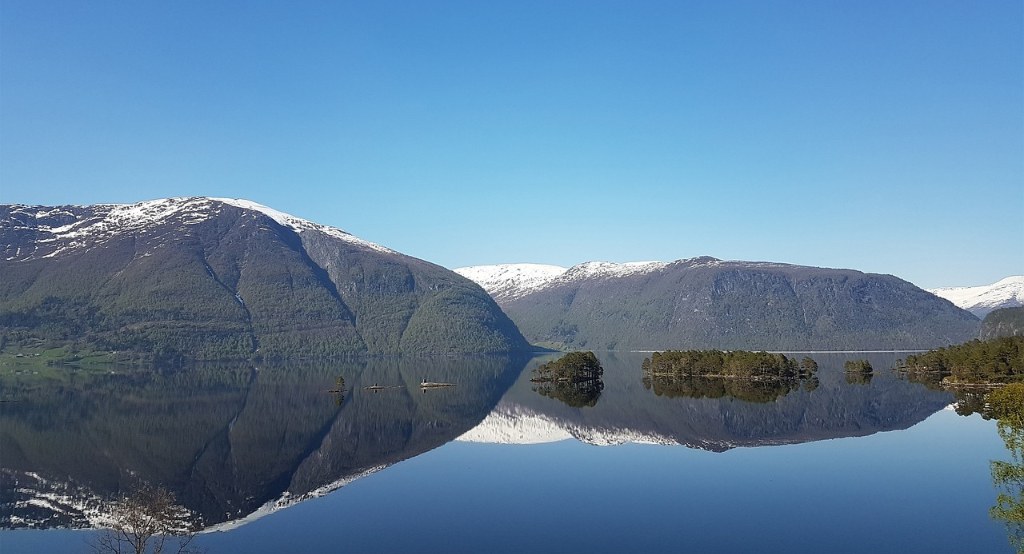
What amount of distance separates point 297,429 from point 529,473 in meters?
52.3

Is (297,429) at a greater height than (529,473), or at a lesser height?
lesser

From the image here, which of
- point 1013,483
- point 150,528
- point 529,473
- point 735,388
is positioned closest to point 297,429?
point 529,473

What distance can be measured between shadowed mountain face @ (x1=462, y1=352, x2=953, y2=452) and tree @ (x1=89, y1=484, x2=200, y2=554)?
5671cm

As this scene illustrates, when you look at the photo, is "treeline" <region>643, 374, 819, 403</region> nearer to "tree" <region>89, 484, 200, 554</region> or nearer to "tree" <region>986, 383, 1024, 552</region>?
"tree" <region>986, 383, 1024, 552</region>

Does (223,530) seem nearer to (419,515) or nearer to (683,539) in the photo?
(419,515)

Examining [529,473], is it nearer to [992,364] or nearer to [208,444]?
[208,444]

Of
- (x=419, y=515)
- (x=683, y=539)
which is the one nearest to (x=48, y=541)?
(x=419, y=515)

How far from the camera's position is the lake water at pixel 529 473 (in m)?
56.3

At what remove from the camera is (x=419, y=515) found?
6338cm

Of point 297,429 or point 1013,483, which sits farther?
point 297,429

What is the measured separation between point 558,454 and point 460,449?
15623mm

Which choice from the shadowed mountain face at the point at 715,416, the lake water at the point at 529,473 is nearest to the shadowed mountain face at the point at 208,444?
the lake water at the point at 529,473

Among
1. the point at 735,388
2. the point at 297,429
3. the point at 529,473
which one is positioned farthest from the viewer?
the point at 735,388

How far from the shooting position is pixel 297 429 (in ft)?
388
